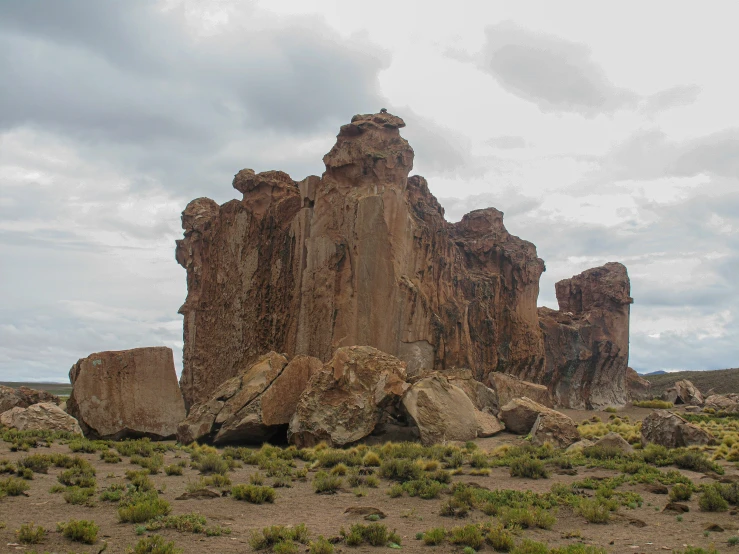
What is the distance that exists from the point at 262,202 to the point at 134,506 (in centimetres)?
2905

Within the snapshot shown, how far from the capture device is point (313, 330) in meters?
33.2

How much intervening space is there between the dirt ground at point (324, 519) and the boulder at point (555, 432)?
7.46 metres

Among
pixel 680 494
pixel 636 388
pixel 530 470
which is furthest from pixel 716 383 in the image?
pixel 680 494

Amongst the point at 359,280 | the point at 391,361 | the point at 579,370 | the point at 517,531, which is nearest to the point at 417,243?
the point at 359,280

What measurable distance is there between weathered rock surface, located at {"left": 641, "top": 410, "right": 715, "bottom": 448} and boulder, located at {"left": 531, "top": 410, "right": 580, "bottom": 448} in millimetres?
2636

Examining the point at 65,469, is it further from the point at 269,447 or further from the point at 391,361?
the point at 391,361

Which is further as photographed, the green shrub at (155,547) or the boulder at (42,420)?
the boulder at (42,420)

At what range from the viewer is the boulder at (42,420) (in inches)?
892

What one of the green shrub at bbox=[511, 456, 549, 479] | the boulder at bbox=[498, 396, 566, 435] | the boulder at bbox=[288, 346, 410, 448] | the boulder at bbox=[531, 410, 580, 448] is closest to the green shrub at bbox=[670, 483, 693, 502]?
the green shrub at bbox=[511, 456, 549, 479]

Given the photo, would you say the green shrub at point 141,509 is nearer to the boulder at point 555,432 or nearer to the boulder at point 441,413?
the boulder at point 441,413

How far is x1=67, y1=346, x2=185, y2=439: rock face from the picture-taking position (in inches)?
948

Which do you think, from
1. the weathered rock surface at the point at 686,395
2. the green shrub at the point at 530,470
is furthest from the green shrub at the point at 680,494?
the weathered rock surface at the point at 686,395

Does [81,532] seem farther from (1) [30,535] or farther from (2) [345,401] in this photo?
(2) [345,401]

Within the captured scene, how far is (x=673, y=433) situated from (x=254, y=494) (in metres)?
16.0
